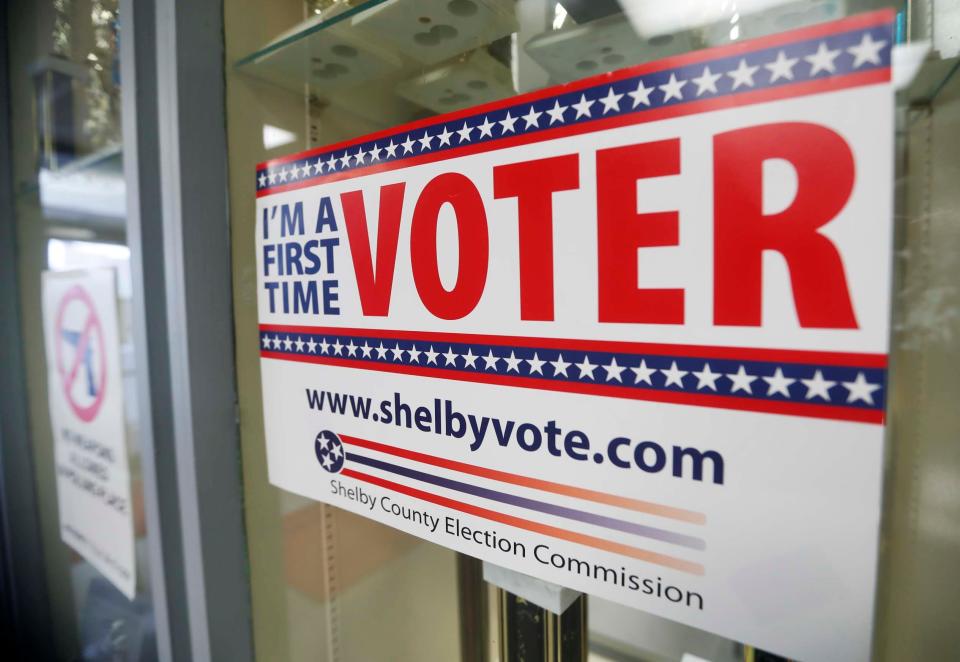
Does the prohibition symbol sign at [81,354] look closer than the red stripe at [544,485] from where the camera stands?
No

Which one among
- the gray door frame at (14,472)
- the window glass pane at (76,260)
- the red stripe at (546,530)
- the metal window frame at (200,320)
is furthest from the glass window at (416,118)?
the gray door frame at (14,472)

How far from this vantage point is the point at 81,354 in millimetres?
810

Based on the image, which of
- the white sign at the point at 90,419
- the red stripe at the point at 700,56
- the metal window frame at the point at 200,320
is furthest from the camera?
the white sign at the point at 90,419

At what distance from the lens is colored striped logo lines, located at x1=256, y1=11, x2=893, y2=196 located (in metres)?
0.28

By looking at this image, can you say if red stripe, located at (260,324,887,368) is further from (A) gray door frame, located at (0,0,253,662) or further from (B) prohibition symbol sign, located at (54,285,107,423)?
(B) prohibition symbol sign, located at (54,285,107,423)

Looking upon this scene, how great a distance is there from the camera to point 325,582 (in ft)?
2.14

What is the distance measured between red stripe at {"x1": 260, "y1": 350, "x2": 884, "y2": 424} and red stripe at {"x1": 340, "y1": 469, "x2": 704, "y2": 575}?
12 cm

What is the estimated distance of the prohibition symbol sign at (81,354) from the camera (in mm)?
772

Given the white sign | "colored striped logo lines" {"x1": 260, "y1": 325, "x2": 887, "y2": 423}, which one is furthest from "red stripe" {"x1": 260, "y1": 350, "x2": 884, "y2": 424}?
the white sign

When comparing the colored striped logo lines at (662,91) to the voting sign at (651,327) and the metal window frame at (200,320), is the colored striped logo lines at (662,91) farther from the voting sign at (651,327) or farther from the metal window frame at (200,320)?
the metal window frame at (200,320)

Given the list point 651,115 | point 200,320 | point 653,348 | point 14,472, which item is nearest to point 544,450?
point 653,348

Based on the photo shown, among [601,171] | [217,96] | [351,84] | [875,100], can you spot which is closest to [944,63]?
[875,100]

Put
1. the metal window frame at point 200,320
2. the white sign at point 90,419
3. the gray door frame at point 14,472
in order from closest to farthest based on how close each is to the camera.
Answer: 1. the metal window frame at point 200,320
2. the white sign at point 90,419
3. the gray door frame at point 14,472

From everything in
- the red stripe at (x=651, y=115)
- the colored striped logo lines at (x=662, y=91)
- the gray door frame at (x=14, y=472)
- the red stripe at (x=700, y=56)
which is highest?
the red stripe at (x=700, y=56)
